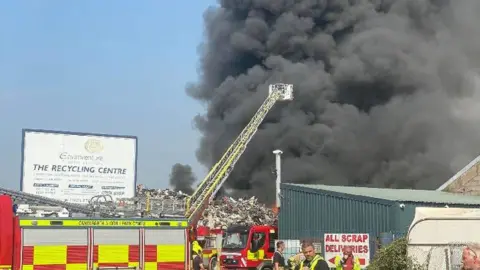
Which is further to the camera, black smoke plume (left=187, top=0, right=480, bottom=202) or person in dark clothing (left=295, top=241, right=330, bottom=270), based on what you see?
black smoke plume (left=187, top=0, right=480, bottom=202)

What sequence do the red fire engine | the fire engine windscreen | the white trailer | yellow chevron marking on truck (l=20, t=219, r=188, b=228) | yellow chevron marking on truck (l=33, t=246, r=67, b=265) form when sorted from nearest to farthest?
1. the white trailer
2. yellow chevron marking on truck (l=33, t=246, r=67, b=265)
3. yellow chevron marking on truck (l=20, t=219, r=188, b=228)
4. the red fire engine
5. the fire engine windscreen

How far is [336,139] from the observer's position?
54.0 meters

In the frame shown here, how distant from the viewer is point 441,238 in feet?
33.8

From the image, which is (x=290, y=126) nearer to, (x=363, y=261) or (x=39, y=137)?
(x=39, y=137)

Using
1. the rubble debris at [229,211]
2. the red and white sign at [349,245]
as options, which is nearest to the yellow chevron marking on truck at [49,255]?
the red and white sign at [349,245]

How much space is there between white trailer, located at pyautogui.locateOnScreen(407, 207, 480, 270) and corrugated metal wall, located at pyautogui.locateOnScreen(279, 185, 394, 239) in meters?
10.7

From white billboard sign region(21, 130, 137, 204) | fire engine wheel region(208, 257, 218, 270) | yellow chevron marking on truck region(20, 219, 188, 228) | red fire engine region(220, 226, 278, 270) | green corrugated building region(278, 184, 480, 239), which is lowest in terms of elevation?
fire engine wheel region(208, 257, 218, 270)

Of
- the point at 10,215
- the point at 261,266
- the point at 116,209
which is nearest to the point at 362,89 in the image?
the point at 261,266

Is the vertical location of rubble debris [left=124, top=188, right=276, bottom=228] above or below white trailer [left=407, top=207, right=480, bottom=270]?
above

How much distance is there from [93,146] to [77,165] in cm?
90

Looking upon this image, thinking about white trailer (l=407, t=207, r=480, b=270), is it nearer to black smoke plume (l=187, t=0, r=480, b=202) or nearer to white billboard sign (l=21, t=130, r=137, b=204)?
white billboard sign (l=21, t=130, r=137, b=204)

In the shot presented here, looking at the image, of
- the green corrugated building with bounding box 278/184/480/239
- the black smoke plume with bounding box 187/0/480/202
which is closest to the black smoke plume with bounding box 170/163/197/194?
the black smoke plume with bounding box 187/0/480/202

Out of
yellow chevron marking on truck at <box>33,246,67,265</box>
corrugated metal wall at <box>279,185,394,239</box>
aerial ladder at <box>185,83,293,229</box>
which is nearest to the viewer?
yellow chevron marking on truck at <box>33,246,67,265</box>

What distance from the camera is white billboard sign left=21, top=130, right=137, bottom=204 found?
22953 mm
